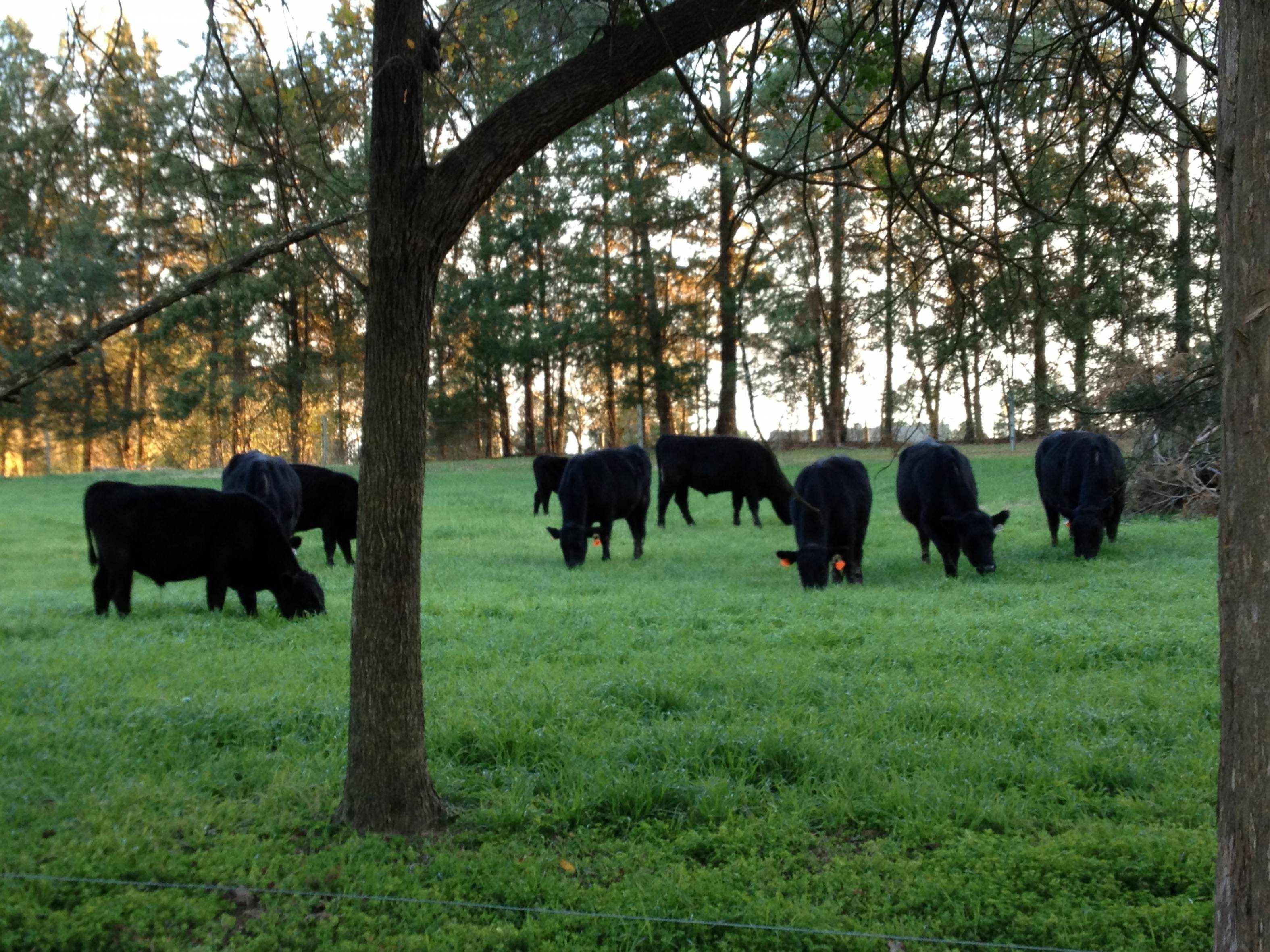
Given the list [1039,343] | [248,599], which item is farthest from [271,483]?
[1039,343]

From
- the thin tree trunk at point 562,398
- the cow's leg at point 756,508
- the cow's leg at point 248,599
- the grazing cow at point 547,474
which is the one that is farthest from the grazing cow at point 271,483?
Result: the thin tree trunk at point 562,398

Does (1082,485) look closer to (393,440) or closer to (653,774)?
(653,774)

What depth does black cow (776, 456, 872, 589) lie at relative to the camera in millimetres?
12617

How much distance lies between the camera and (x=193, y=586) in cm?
1445

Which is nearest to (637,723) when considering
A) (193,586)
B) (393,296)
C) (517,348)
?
(393,296)

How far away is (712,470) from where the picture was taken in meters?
21.5

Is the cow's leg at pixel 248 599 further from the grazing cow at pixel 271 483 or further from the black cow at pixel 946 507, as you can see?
the black cow at pixel 946 507

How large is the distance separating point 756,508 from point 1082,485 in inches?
293

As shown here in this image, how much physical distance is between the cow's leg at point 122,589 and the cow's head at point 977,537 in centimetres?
919

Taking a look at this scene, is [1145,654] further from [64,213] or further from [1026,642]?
[64,213]

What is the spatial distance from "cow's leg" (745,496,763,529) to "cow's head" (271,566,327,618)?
37.4ft

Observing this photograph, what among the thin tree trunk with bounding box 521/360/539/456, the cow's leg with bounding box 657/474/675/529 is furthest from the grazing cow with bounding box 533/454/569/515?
the thin tree trunk with bounding box 521/360/539/456

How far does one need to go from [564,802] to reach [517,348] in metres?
34.1

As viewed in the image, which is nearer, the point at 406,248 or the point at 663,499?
the point at 406,248
